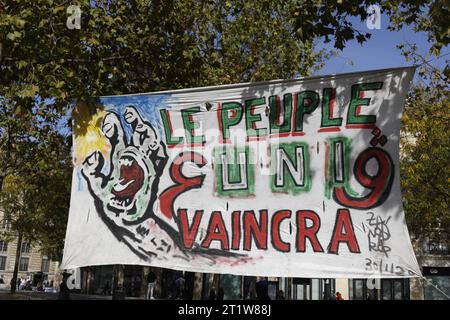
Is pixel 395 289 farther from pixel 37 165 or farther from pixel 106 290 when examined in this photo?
pixel 37 165

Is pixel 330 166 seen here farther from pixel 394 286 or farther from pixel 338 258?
pixel 394 286

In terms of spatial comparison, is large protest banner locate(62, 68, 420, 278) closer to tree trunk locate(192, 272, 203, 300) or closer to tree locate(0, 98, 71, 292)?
tree locate(0, 98, 71, 292)

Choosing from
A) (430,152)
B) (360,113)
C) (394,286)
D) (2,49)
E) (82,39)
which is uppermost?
(430,152)

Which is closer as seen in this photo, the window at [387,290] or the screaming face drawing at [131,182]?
the screaming face drawing at [131,182]

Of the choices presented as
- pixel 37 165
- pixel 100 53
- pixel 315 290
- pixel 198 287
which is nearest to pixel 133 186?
pixel 100 53

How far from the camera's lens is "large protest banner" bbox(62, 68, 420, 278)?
614cm

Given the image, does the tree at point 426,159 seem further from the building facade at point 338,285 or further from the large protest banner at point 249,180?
the large protest banner at point 249,180

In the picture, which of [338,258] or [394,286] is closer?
[338,258]

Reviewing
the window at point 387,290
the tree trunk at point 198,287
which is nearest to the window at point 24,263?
the window at point 387,290

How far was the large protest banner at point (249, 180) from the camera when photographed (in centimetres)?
614

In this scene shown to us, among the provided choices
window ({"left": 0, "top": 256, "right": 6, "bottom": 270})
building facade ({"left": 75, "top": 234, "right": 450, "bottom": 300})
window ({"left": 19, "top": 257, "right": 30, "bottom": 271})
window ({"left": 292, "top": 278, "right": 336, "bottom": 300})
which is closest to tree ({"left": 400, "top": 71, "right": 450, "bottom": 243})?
building facade ({"left": 75, "top": 234, "right": 450, "bottom": 300})

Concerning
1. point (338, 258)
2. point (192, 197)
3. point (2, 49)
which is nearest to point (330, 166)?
point (338, 258)

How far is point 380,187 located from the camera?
6070 millimetres

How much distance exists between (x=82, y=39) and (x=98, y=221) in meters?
4.36
